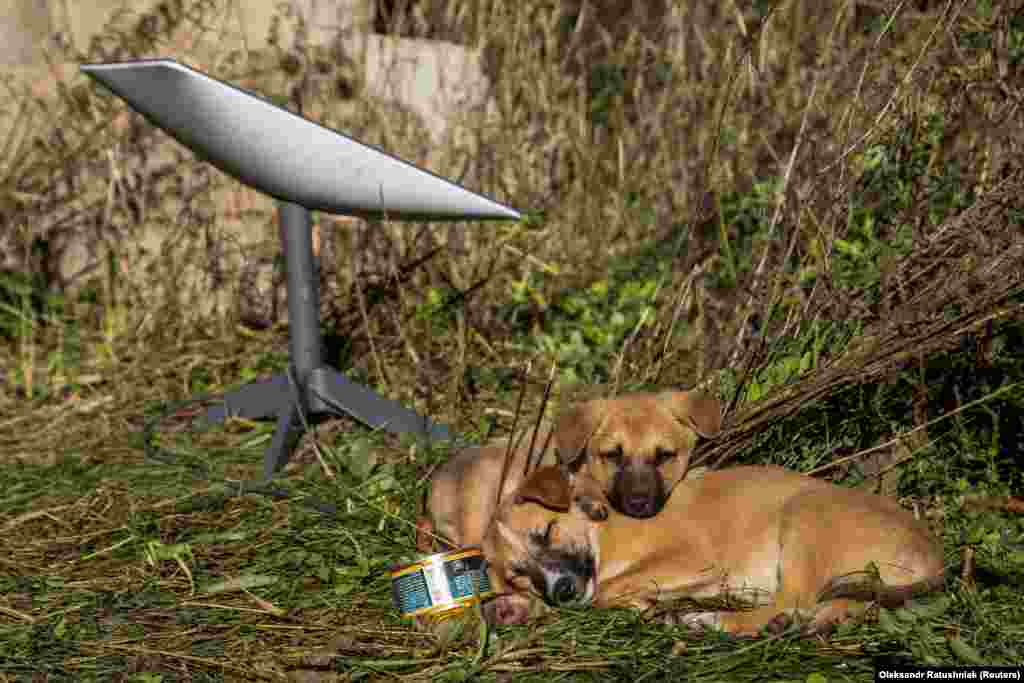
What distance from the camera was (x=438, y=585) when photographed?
3066mm

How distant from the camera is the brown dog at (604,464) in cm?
342

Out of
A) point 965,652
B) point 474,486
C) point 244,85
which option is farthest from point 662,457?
point 244,85

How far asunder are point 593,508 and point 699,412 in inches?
17.8

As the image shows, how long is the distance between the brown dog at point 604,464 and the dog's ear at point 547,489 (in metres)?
0.13

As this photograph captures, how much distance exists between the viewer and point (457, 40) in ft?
20.5

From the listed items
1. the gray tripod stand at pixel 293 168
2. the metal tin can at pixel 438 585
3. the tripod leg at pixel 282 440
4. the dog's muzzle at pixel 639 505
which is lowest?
the tripod leg at pixel 282 440

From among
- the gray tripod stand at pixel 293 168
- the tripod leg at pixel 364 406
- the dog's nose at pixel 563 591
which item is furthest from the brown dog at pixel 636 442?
the tripod leg at pixel 364 406

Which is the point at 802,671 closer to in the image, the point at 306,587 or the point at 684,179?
the point at 306,587

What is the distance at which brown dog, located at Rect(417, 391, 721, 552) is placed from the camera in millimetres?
3422

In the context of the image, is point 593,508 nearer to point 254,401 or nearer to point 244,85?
point 254,401

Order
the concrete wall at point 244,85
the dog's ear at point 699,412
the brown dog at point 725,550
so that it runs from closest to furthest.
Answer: the brown dog at point 725,550, the dog's ear at point 699,412, the concrete wall at point 244,85

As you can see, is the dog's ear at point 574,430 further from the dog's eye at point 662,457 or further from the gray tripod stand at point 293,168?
the gray tripod stand at point 293,168

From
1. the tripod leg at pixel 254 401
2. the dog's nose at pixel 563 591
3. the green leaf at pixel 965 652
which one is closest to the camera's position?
the green leaf at pixel 965 652

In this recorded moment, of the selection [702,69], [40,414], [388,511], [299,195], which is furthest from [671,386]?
[40,414]
